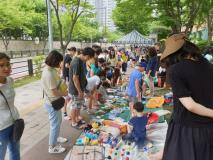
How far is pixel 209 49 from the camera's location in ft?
33.8

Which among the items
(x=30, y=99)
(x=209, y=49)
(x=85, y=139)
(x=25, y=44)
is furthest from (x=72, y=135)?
(x=25, y=44)

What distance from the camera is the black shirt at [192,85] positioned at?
229 centimetres

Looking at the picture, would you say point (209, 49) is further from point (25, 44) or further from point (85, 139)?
point (25, 44)

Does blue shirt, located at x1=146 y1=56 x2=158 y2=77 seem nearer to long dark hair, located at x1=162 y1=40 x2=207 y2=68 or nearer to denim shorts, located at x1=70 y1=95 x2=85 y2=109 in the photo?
denim shorts, located at x1=70 y1=95 x2=85 y2=109

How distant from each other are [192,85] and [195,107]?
165mm

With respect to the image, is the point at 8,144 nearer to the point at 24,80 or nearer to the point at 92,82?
the point at 92,82

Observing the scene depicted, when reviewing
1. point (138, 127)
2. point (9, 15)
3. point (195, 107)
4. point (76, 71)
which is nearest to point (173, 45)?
point (195, 107)

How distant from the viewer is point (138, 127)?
217 inches

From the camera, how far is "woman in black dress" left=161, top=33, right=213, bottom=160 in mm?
2291

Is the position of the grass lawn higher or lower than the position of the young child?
lower

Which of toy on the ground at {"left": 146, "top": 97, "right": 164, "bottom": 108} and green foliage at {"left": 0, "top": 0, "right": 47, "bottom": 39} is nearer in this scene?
toy on the ground at {"left": 146, "top": 97, "right": 164, "bottom": 108}

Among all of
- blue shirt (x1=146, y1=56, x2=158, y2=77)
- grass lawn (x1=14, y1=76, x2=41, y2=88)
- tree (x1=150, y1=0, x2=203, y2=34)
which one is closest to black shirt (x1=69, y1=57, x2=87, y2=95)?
blue shirt (x1=146, y1=56, x2=158, y2=77)

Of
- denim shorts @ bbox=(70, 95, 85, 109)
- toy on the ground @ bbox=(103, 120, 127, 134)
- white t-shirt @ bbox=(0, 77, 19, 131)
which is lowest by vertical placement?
toy on the ground @ bbox=(103, 120, 127, 134)

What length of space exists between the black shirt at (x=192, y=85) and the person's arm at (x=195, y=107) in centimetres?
4
